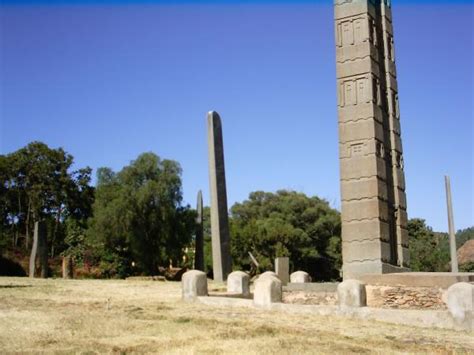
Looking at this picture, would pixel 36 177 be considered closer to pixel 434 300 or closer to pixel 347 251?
pixel 347 251

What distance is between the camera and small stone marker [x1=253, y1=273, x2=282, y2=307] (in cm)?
1388

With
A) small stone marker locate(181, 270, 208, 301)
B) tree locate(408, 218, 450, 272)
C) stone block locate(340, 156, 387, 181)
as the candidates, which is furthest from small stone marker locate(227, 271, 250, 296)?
tree locate(408, 218, 450, 272)

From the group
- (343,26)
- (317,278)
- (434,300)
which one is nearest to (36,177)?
(317,278)

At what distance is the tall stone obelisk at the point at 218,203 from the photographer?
26250 millimetres

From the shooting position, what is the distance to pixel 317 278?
46.4 m

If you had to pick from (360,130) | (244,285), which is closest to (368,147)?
(360,130)

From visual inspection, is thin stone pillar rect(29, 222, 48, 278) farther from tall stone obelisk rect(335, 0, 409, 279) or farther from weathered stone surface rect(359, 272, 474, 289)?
weathered stone surface rect(359, 272, 474, 289)

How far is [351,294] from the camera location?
12.7m

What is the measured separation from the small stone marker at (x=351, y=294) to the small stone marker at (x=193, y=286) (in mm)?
4475

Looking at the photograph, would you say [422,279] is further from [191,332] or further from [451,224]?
[451,224]

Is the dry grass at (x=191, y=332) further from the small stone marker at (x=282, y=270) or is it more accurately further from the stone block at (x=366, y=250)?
the small stone marker at (x=282, y=270)

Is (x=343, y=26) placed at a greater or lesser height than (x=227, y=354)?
greater

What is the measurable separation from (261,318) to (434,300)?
16.4 feet

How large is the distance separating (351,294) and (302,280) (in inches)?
257
